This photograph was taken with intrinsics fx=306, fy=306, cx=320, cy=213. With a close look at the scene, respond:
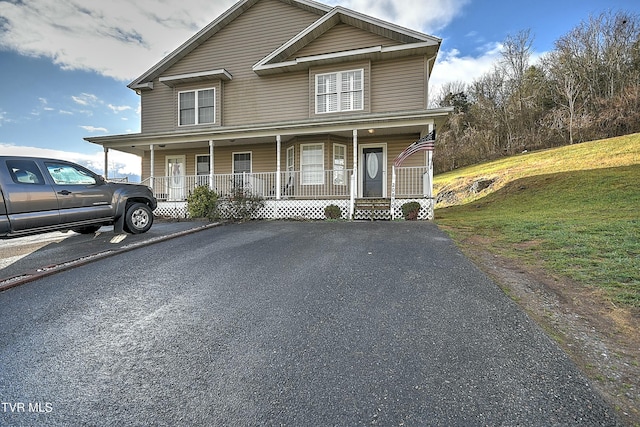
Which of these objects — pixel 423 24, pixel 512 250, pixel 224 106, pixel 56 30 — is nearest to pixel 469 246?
pixel 512 250

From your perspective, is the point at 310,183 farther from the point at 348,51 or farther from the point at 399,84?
the point at 348,51

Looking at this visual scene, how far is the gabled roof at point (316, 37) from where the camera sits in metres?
12.4

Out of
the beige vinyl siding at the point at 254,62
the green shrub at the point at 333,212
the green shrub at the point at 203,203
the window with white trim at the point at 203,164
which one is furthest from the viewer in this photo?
the window with white trim at the point at 203,164

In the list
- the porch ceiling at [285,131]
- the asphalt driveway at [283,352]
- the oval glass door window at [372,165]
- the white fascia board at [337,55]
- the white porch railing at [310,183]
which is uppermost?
the white fascia board at [337,55]

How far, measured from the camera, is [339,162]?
539 inches

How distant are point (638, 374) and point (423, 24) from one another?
70.0 feet

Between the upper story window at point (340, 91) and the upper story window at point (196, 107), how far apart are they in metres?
5.47

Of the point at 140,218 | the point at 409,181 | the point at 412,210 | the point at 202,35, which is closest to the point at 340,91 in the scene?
the point at 409,181

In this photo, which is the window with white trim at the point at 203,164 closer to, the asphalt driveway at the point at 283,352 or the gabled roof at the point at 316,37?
the gabled roof at the point at 316,37

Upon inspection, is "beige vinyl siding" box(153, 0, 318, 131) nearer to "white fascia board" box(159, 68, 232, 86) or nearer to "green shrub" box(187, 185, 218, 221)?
"white fascia board" box(159, 68, 232, 86)

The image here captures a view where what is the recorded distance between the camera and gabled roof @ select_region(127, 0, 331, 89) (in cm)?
1406

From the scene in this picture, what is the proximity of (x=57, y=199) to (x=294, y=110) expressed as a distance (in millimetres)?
9863

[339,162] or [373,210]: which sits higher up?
[339,162]

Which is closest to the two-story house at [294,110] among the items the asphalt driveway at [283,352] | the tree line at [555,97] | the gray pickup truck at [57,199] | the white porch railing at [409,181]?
the white porch railing at [409,181]
